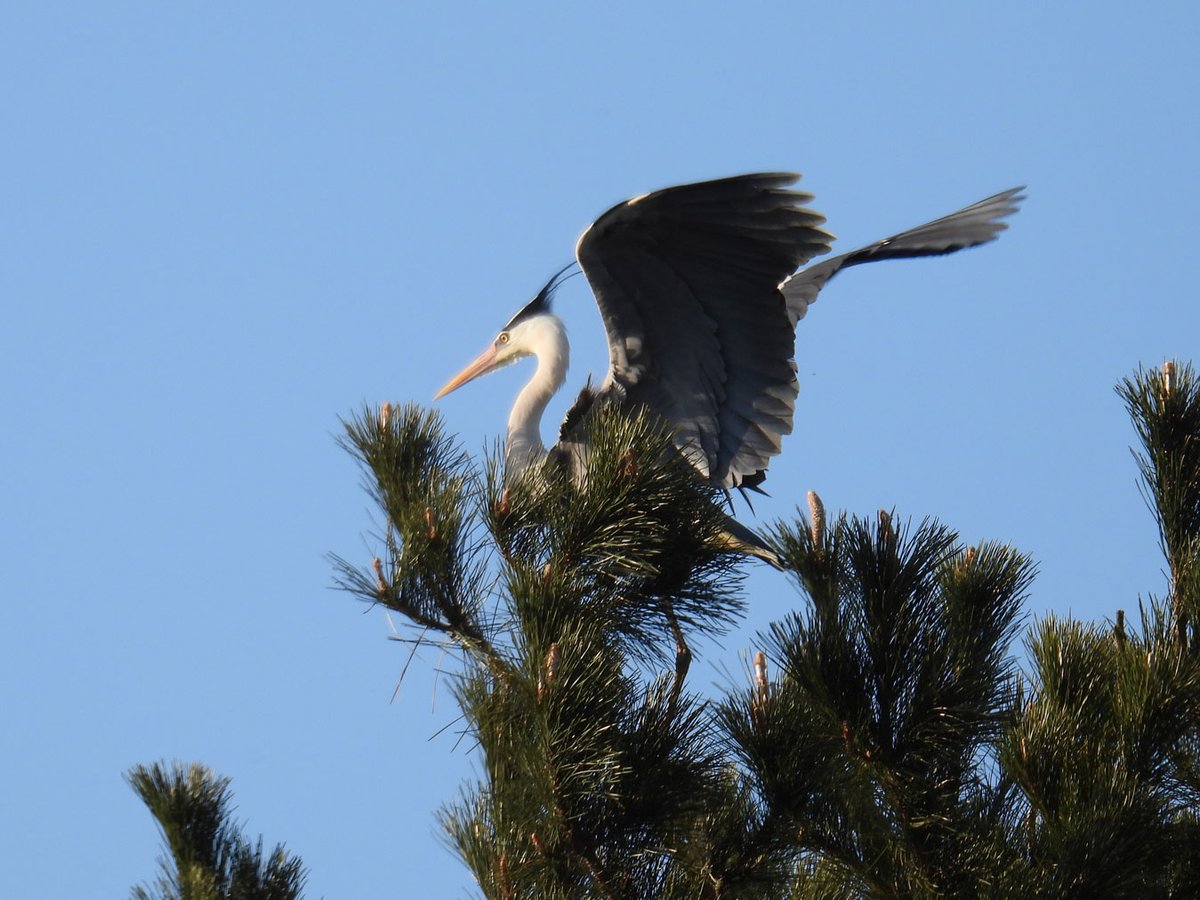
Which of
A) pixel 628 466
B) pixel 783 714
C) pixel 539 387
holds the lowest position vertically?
pixel 783 714

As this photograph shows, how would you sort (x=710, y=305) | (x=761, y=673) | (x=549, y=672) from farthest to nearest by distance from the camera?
1. (x=710, y=305)
2. (x=761, y=673)
3. (x=549, y=672)

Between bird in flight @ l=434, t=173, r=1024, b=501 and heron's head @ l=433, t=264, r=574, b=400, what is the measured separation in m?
0.28

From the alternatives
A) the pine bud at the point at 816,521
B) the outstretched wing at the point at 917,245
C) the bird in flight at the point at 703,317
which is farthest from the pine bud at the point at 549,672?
the outstretched wing at the point at 917,245

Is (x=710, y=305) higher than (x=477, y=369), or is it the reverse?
(x=477, y=369)

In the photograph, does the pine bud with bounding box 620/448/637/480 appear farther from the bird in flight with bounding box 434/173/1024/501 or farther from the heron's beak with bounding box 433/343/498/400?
the heron's beak with bounding box 433/343/498/400

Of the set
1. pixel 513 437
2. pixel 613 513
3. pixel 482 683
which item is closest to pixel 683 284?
pixel 513 437

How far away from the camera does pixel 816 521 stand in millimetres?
2902

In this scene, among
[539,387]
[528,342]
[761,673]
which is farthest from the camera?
[528,342]

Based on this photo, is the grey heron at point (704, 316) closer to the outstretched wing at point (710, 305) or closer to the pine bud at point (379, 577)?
the outstretched wing at point (710, 305)

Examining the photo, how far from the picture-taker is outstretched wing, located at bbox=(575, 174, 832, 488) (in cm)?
427

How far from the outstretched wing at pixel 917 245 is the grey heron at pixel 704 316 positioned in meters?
1.09

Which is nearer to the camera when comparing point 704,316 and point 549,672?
point 549,672

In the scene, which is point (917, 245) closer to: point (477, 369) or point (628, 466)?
point (477, 369)

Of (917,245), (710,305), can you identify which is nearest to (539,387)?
(710,305)
